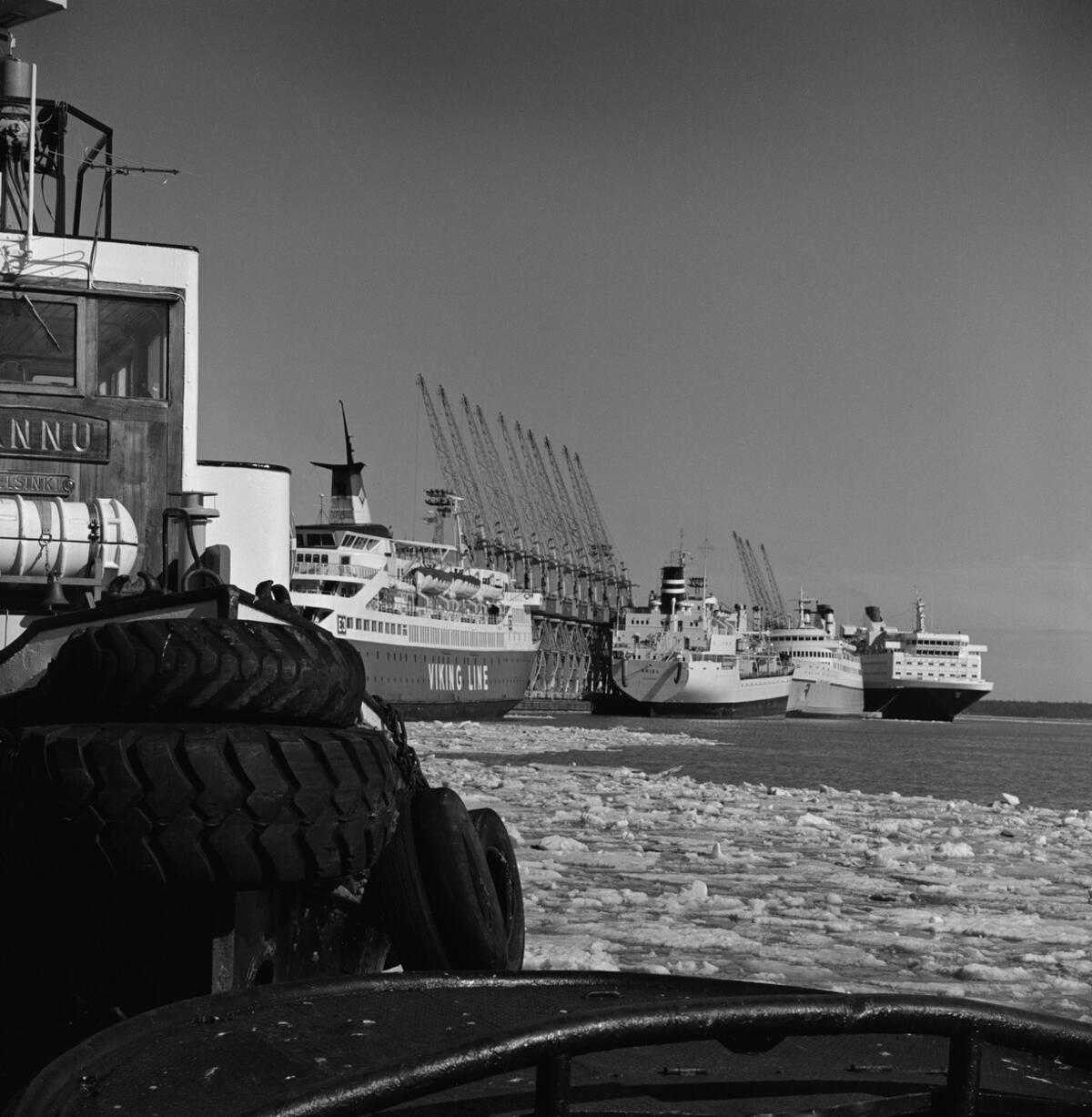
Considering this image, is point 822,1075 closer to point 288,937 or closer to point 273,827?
point 273,827

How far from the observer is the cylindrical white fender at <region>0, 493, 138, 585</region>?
6449 mm

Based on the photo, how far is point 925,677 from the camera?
11250 centimetres

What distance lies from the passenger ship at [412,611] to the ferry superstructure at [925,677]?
147 ft

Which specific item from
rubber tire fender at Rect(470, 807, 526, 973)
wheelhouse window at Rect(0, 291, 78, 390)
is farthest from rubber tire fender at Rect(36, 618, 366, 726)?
wheelhouse window at Rect(0, 291, 78, 390)

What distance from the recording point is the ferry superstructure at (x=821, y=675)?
365 feet

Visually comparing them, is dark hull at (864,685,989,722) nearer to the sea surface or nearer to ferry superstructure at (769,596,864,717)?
ferry superstructure at (769,596,864,717)

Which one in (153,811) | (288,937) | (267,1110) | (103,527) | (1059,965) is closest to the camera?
(267,1110)

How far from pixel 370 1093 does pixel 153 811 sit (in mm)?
2125

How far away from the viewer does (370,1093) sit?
1.43m

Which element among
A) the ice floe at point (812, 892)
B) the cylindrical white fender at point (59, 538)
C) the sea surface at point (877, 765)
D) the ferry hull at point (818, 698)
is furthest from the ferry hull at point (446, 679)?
the cylindrical white fender at point (59, 538)

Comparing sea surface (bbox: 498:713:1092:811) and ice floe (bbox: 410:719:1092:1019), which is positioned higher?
ice floe (bbox: 410:719:1092:1019)

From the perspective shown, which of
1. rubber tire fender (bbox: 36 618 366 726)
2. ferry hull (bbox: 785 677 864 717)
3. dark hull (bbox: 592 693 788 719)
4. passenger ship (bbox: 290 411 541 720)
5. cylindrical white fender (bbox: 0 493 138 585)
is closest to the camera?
rubber tire fender (bbox: 36 618 366 726)

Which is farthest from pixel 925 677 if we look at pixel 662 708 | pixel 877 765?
pixel 877 765

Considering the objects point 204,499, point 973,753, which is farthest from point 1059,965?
point 973,753
